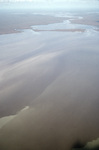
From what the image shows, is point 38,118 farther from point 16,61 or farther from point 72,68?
point 16,61

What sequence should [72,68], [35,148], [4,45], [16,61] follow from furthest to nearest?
[4,45] → [16,61] → [72,68] → [35,148]

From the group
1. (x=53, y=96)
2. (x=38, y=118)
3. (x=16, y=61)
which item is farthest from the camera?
(x=16, y=61)

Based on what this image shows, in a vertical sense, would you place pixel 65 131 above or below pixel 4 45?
below

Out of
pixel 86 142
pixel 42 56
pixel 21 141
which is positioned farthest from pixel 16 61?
pixel 86 142

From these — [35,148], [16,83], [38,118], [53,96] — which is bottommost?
[35,148]

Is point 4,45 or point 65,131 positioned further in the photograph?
point 4,45

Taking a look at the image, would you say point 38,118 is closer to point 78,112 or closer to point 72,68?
point 78,112
